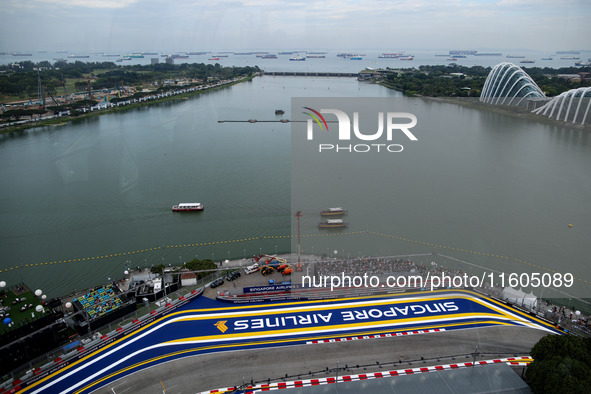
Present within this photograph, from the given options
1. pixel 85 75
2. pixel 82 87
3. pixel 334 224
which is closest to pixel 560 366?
pixel 334 224

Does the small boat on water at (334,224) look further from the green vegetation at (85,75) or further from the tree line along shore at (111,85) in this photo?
the green vegetation at (85,75)

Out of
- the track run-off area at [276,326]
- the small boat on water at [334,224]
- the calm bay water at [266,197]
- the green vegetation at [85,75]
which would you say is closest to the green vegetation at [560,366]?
the track run-off area at [276,326]

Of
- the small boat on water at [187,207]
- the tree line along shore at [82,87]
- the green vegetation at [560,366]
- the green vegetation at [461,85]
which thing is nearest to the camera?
the green vegetation at [560,366]

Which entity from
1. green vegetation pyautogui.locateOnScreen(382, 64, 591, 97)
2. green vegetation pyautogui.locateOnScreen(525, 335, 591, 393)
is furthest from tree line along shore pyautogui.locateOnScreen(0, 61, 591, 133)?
green vegetation pyautogui.locateOnScreen(525, 335, 591, 393)

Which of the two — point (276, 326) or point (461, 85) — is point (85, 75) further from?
point (276, 326)

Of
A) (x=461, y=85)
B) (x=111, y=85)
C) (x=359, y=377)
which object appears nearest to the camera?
(x=359, y=377)

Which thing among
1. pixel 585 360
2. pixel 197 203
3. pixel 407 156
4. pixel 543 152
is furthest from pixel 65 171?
pixel 543 152
